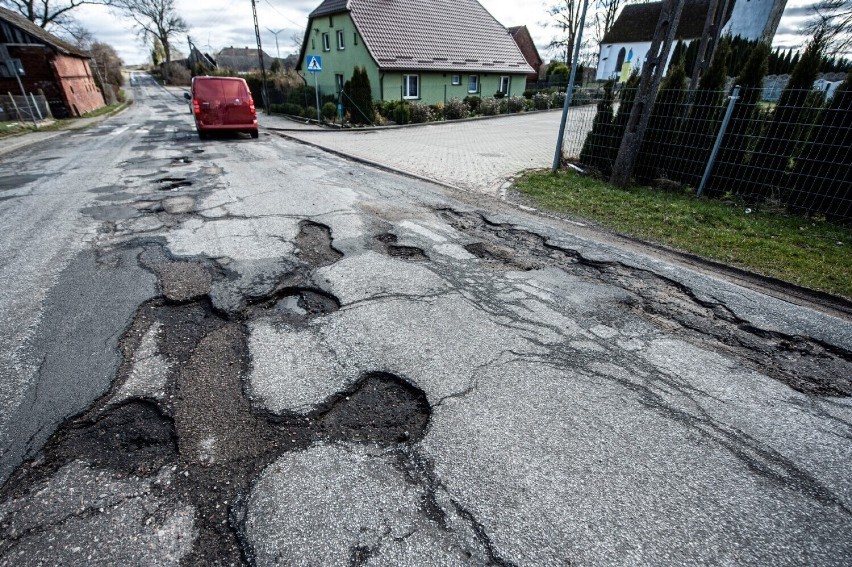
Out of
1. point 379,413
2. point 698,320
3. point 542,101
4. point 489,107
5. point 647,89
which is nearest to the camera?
point 379,413

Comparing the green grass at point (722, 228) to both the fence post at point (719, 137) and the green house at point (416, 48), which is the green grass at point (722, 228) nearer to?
the fence post at point (719, 137)

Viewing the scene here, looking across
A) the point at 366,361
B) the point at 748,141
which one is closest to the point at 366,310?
the point at 366,361

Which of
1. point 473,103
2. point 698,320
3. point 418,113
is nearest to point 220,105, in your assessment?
point 418,113

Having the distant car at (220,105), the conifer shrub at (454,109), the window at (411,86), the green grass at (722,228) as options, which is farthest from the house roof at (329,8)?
the green grass at (722,228)

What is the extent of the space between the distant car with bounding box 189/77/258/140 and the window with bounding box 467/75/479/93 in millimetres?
16608

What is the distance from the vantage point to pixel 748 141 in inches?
285

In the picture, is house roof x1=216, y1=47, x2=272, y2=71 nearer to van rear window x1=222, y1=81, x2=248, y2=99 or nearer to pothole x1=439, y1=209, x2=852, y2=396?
van rear window x1=222, y1=81, x2=248, y2=99

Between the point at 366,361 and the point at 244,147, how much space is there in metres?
12.1

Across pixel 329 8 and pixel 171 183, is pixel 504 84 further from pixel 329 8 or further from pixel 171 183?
pixel 171 183

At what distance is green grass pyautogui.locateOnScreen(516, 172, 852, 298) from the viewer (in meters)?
4.78

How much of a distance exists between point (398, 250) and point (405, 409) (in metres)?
2.73

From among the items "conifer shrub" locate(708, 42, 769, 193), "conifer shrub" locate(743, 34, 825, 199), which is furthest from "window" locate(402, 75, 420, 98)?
"conifer shrub" locate(743, 34, 825, 199)

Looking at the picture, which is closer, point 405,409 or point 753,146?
point 405,409

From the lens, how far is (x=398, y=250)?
16.4 feet
